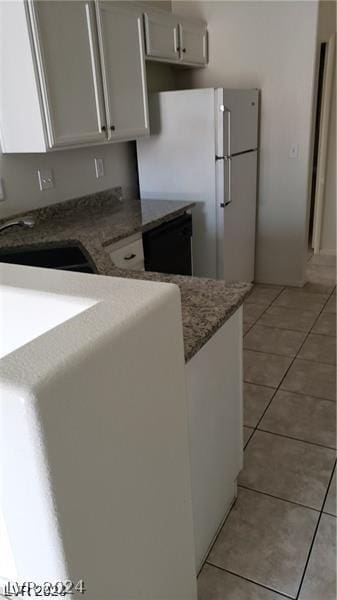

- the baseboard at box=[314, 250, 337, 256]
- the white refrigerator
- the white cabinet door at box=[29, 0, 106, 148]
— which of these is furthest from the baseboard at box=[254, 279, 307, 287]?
the white cabinet door at box=[29, 0, 106, 148]

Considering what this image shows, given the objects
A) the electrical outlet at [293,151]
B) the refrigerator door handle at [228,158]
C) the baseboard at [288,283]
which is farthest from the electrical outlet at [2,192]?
the baseboard at [288,283]

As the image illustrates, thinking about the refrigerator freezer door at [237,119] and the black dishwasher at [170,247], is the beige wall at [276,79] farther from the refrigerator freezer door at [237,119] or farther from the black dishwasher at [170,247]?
the black dishwasher at [170,247]

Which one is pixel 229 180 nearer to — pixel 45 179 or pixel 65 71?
pixel 45 179

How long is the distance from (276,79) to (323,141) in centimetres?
119

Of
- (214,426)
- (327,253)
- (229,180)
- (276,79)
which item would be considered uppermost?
(276,79)

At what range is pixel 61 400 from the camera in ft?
2.04

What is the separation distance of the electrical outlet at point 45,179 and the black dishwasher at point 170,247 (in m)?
0.63

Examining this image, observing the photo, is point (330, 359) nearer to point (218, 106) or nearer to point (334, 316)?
point (334, 316)

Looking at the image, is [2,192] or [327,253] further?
[327,253]

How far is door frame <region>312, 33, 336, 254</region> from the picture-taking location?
4.18 metres

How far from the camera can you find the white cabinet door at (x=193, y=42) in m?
3.28

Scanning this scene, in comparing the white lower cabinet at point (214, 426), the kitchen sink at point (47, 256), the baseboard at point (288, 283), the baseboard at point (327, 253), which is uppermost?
the kitchen sink at point (47, 256)

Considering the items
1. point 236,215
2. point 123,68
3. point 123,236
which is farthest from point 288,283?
point 123,68

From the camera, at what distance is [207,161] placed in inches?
124
